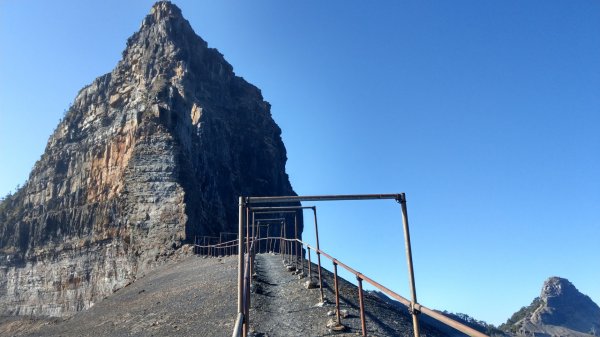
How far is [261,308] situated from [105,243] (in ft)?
126

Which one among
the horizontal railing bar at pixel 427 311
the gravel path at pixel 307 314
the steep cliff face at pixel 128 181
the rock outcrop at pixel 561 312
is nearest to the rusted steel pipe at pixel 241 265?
the horizontal railing bar at pixel 427 311

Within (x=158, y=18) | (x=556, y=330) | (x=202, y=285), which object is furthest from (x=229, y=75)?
(x=556, y=330)

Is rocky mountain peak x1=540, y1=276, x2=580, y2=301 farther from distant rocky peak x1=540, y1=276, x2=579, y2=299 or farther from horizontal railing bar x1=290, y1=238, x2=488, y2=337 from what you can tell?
horizontal railing bar x1=290, y1=238, x2=488, y2=337

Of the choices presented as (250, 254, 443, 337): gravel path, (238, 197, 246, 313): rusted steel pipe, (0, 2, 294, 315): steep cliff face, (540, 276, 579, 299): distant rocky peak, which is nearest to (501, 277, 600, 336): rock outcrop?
(540, 276, 579, 299): distant rocky peak

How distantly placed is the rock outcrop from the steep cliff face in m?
101

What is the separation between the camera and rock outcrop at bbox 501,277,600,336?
134125 mm

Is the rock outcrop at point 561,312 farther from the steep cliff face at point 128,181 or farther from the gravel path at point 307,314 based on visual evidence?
the gravel path at point 307,314

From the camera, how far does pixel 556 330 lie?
126562mm

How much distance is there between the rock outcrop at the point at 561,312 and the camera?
134125 millimetres

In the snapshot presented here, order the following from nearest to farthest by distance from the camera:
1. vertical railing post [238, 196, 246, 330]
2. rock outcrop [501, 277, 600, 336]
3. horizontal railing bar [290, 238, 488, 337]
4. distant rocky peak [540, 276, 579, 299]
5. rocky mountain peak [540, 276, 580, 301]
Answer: horizontal railing bar [290, 238, 488, 337] < vertical railing post [238, 196, 246, 330] < rock outcrop [501, 277, 600, 336] < rocky mountain peak [540, 276, 580, 301] < distant rocky peak [540, 276, 579, 299]

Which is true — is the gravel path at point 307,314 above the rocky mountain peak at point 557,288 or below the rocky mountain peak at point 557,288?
above

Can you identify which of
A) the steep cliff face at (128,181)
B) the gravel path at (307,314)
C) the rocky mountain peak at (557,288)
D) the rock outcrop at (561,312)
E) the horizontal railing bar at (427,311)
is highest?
the steep cliff face at (128,181)

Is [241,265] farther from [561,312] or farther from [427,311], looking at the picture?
[561,312]

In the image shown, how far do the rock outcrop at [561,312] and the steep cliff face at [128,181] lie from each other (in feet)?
332
